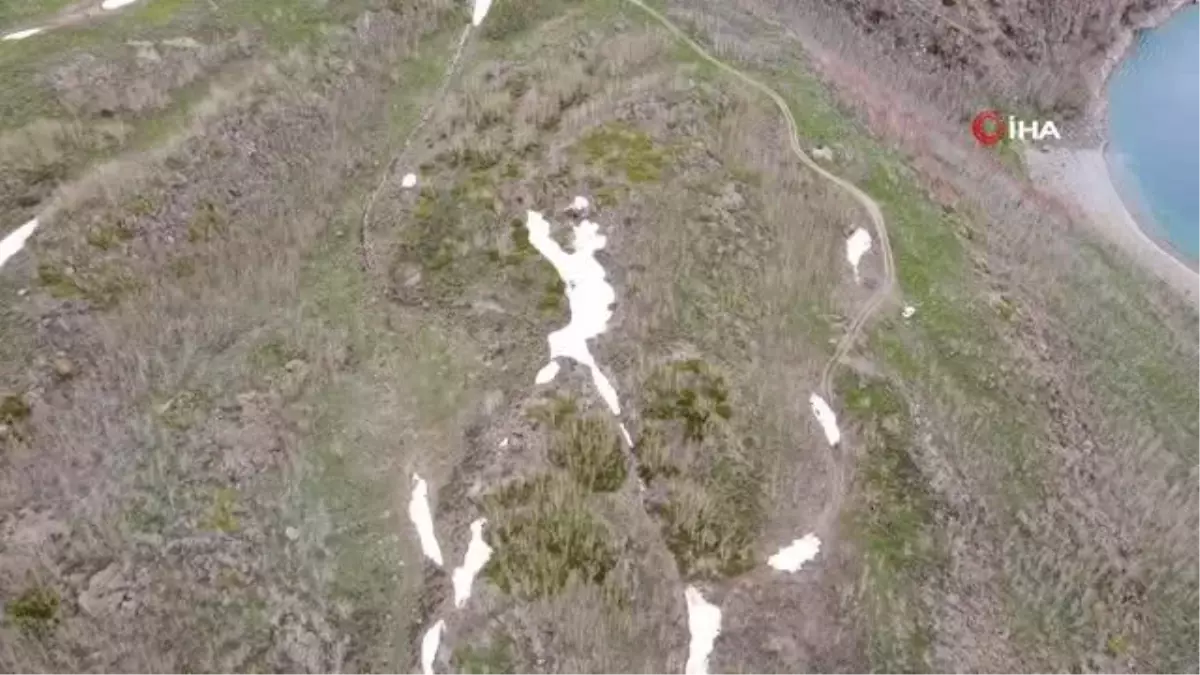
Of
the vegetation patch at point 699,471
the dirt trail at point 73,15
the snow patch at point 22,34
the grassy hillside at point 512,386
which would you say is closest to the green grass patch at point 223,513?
the grassy hillside at point 512,386

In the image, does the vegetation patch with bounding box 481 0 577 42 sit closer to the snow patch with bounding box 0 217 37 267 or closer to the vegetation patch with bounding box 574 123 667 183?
the vegetation patch with bounding box 574 123 667 183

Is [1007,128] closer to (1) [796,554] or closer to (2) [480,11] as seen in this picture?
(2) [480,11]

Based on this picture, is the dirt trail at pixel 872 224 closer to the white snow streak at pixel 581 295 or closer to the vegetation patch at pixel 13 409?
the white snow streak at pixel 581 295

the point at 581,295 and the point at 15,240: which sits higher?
the point at 15,240

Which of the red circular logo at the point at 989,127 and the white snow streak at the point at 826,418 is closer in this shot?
the white snow streak at the point at 826,418

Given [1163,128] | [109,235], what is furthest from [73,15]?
[1163,128]

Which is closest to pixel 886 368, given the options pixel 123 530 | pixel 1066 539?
pixel 1066 539

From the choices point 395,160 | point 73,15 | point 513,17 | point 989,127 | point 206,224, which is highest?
point 73,15

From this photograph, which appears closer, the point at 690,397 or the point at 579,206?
the point at 690,397
